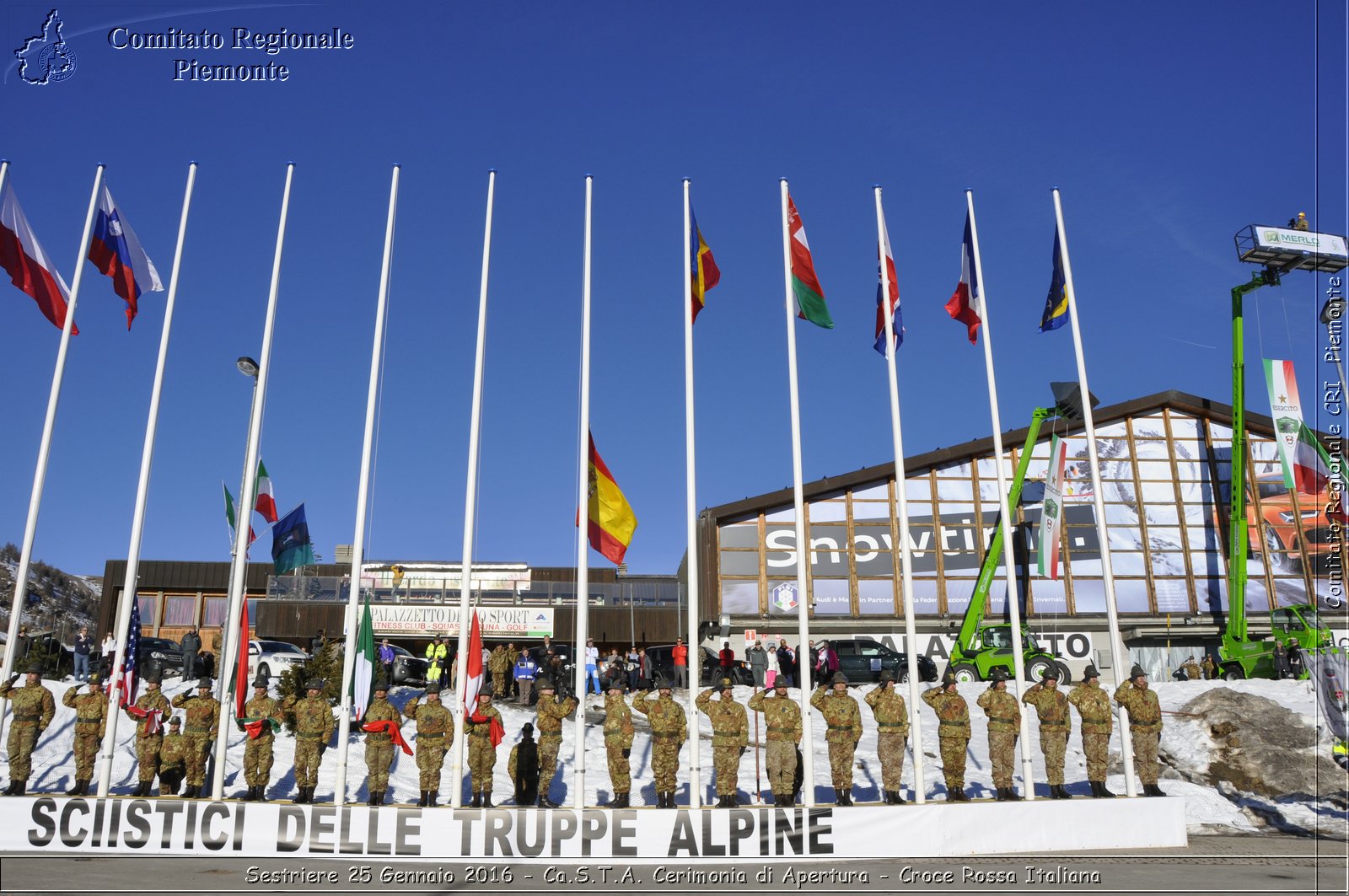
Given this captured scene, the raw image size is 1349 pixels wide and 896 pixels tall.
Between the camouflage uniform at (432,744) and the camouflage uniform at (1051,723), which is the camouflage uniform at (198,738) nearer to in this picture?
the camouflage uniform at (432,744)

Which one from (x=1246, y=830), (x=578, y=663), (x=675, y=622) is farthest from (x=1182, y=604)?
(x=578, y=663)

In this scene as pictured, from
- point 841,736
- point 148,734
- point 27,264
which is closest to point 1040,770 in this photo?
point 841,736

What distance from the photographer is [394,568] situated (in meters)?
34.0

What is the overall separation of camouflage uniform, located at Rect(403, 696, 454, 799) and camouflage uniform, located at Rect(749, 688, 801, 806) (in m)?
4.48

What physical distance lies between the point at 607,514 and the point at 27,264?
31.9 ft

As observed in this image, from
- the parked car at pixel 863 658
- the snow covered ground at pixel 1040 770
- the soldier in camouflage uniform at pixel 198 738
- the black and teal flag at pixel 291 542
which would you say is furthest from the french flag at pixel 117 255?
the parked car at pixel 863 658

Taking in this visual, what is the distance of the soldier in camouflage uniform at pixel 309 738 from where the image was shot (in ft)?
48.1

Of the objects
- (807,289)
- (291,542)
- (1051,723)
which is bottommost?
(1051,723)

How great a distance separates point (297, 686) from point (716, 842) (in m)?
11.1

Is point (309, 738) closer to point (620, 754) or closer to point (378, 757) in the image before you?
point (378, 757)

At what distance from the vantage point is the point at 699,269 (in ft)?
53.7

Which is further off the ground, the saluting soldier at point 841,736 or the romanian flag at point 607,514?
the romanian flag at point 607,514

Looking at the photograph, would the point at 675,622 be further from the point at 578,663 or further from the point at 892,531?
the point at 578,663

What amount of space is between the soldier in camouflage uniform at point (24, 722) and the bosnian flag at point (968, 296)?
15.2 metres
